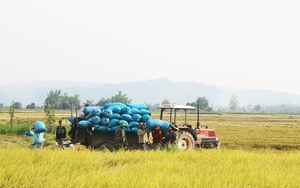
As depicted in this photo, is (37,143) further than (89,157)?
Yes

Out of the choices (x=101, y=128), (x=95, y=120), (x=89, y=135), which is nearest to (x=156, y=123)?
(x=101, y=128)

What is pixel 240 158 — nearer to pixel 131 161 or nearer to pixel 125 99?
pixel 131 161

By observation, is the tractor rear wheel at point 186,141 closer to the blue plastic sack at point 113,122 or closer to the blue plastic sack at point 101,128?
the blue plastic sack at point 113,122

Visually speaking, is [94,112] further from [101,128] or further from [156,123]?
[156,123]

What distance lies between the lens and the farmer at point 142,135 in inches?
561

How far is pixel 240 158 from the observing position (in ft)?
38.5

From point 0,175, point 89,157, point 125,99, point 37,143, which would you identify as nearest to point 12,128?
point 37,143

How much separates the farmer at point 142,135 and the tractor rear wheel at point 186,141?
1.48 metres

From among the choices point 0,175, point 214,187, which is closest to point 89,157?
point 0,175

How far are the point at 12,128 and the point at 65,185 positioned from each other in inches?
1171

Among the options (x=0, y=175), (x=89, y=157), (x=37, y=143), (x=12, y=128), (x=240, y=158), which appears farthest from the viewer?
(x=12, y=128)

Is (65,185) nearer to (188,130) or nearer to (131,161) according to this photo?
(131,161)

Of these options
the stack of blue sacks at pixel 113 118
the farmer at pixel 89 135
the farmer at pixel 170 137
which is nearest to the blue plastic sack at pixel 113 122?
the stack of blue sacks at pixel 113 118

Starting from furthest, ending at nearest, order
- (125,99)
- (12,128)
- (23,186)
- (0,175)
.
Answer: (125,99)
(12,128)
(0,175)
(23,186)
